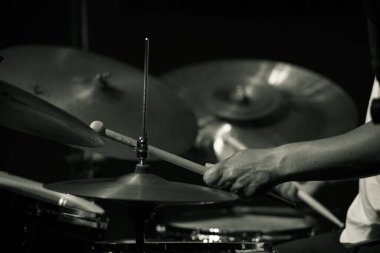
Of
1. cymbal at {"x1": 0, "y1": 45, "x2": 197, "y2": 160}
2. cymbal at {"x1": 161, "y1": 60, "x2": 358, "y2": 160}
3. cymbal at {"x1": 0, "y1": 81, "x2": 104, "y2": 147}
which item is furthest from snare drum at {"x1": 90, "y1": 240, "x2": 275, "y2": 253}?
cymbal at {"x1": 161, "y1": 60, "x2": 358, "y2": 160}

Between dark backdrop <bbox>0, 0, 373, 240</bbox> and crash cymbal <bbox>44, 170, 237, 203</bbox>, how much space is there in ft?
5.84

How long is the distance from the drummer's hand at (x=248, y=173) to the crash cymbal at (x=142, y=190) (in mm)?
20

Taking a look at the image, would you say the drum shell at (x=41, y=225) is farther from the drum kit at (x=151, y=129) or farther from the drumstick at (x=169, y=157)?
the drumstick at (x=169, y=157)

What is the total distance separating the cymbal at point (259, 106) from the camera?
2.10 m

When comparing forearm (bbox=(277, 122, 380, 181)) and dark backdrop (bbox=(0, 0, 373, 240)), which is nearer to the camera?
forearm (bbox=(277, 122, 380, 181))

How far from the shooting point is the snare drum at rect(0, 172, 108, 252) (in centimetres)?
126

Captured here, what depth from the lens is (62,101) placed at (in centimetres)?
165

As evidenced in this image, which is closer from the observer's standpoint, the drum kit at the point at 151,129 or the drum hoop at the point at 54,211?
the drum kit at the point at 151,129

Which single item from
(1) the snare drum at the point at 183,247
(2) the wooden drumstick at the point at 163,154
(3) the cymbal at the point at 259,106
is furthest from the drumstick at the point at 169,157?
(3) the cymbal at the point at 259,106

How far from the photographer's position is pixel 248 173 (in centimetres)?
106

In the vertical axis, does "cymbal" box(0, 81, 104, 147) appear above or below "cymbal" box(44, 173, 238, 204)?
above

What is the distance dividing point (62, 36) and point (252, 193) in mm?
2062

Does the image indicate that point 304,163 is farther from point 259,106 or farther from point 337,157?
point 259,106

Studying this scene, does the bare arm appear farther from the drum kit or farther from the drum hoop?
the drum hoop
